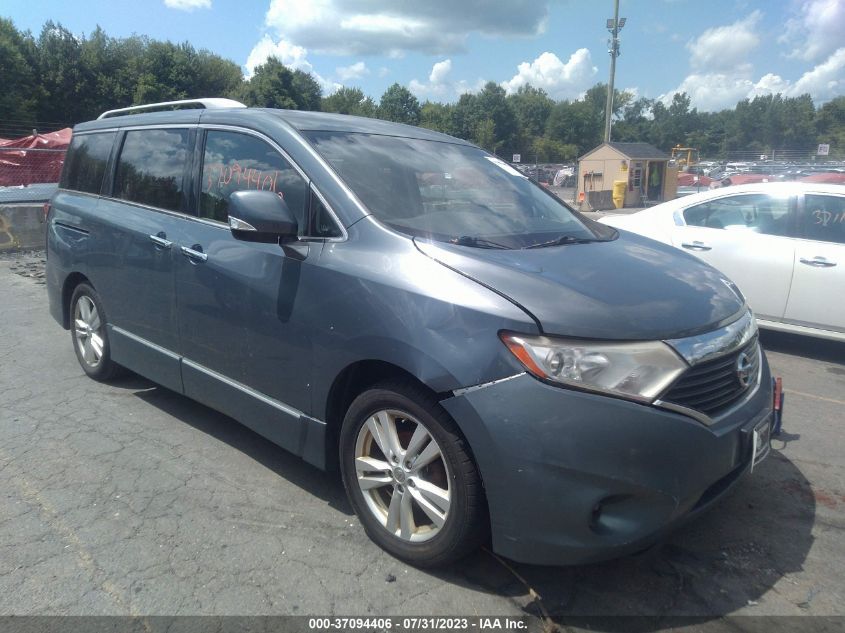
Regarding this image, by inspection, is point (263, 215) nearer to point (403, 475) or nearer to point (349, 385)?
point (349, 385)

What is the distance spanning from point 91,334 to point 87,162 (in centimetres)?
131

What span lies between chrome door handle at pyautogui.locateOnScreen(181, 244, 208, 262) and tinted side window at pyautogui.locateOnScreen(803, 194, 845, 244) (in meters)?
5.17

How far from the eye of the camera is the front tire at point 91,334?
479 centimetres

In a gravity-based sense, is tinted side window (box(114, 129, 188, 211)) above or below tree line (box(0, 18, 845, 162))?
below

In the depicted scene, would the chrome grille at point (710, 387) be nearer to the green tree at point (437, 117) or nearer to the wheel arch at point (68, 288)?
the wheel arch at point (68, 288)

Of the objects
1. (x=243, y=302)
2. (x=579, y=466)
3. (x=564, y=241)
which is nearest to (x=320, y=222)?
(x=243, y=302)

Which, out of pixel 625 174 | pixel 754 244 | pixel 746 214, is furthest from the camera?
pixel 625 174

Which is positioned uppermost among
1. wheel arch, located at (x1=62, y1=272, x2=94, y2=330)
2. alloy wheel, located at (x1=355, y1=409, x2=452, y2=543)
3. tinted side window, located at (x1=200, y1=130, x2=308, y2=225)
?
tinted side window, located at (x1=200, y1=130, x2=308, y2=225)

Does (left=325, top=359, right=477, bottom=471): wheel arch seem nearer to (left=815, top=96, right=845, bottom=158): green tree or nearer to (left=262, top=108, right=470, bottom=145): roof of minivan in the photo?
(left=262, top=108, right=470, bottom=145): roof of minivan

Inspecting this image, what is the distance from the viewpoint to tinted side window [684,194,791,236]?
605 centimetres

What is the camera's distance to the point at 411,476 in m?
2.71

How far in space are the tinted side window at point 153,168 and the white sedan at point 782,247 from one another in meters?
4.73

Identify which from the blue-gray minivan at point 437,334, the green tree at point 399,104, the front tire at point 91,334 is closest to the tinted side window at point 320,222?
the blue-gray minivan at point 437,334

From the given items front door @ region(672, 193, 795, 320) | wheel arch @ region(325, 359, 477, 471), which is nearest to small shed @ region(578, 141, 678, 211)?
front door @ region(672, 193, 795, 320)
